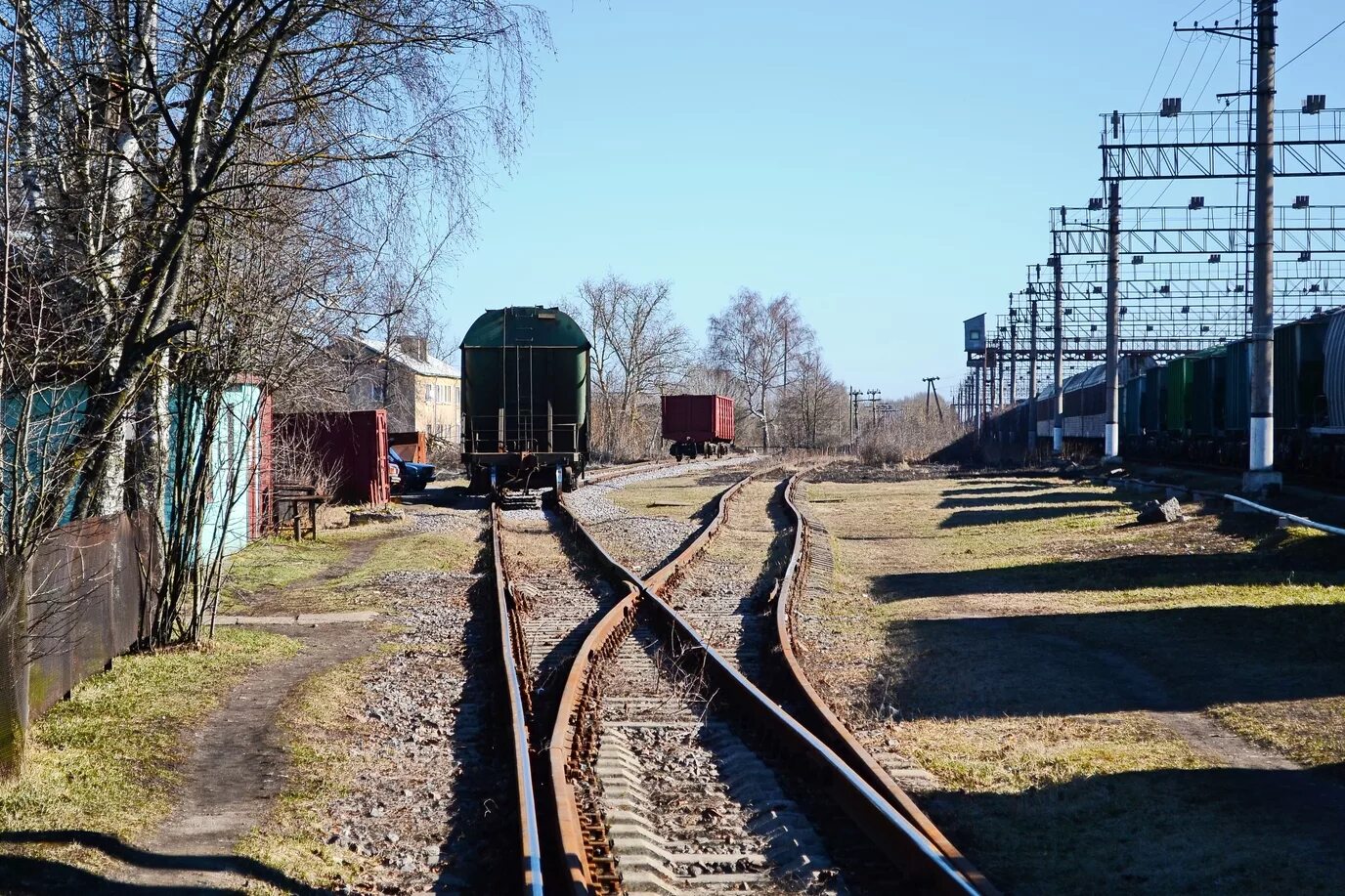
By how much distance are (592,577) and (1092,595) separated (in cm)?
575

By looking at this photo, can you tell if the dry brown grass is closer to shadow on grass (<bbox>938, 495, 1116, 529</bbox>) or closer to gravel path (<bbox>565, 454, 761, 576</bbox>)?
gravel path (<bbox>565, 454, 761, 576</bbox>)

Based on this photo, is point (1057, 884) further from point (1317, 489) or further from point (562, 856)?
point (1317, 489)

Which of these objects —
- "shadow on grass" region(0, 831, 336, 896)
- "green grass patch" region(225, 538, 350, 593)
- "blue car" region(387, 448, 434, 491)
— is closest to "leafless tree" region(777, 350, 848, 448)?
"blue car" region(387, 448, 434, 491)

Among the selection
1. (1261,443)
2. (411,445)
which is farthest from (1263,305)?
(411,445)

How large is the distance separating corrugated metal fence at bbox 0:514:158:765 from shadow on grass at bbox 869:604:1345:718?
5.29 meters

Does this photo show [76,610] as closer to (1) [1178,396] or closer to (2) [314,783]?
(2) [314,783]

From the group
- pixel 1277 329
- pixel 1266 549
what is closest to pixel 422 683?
pixel 1266 549

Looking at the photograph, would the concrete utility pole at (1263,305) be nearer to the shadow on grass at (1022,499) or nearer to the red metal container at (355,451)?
the shadow on grass at (1022,499)

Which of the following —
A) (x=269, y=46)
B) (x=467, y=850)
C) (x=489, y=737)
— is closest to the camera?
(x=467, y=850)

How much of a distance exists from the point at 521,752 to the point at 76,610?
361 centimetres

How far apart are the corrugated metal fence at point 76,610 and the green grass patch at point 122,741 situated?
18 centimetres

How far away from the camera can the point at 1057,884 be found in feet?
17.6

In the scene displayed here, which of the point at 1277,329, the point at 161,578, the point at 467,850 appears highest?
the point at 1277,329

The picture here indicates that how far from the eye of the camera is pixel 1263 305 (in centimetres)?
2092
